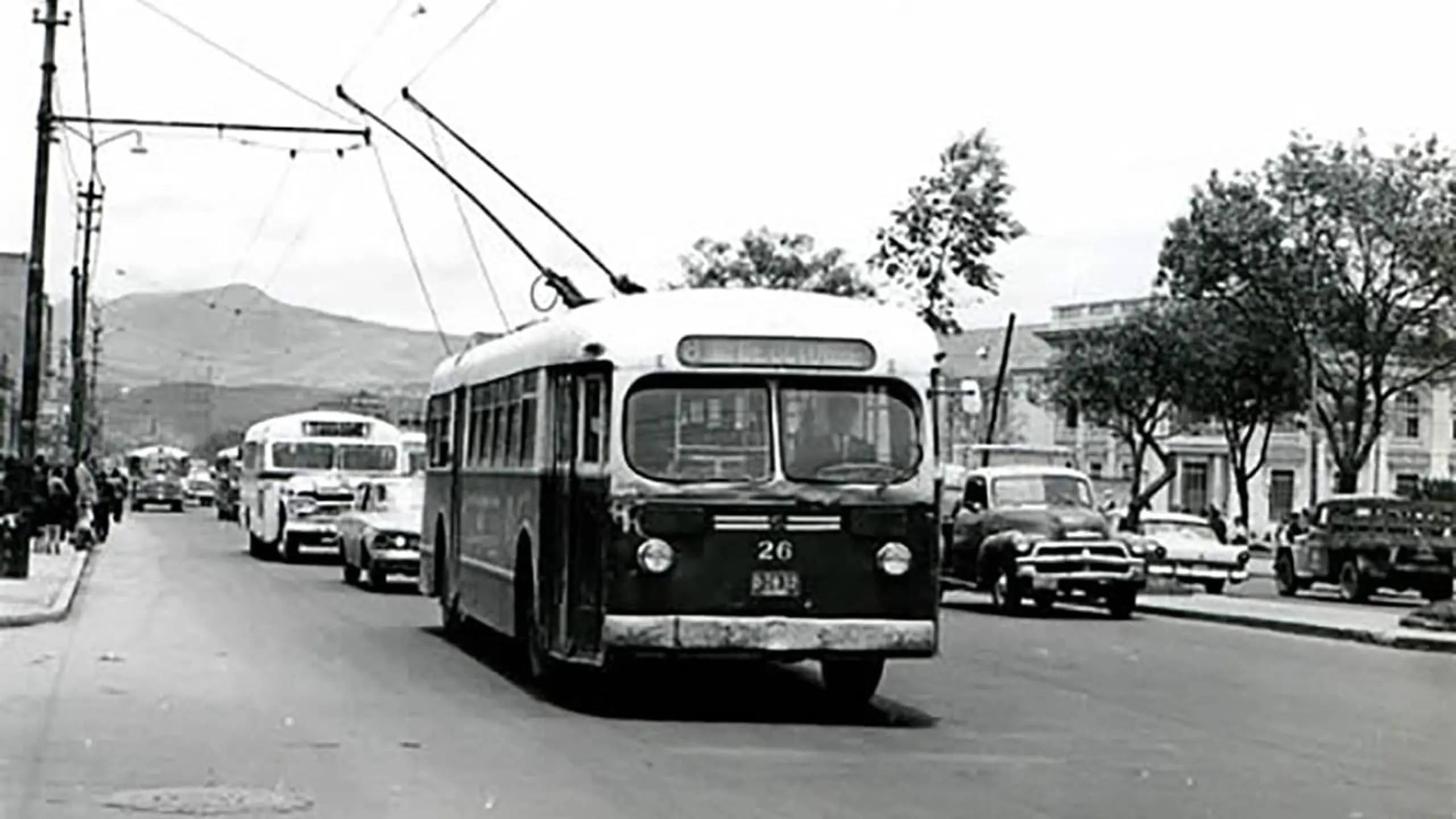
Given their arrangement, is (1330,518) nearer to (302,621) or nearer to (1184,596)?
(1184,596)

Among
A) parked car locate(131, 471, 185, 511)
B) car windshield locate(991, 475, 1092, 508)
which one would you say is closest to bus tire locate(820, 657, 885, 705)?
car windshield locate(991, 475, 1092, 508)

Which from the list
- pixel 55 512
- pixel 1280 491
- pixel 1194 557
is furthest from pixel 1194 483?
pixel 55 512

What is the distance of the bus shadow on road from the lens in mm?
16016

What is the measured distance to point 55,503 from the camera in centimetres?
3894

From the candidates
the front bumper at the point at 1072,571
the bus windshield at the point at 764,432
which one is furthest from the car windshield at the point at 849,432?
the front bumper at the point at 1072,571

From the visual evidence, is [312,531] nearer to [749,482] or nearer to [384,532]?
[384,532]

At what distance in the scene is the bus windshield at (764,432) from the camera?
1565 centimetres

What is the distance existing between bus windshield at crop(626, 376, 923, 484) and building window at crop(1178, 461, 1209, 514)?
83897mm

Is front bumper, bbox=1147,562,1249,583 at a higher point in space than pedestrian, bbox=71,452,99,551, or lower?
lower

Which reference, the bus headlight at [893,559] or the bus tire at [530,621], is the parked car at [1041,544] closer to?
the bus tire at [530,621]

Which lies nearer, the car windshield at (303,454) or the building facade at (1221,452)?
the car windshield at (303,454)

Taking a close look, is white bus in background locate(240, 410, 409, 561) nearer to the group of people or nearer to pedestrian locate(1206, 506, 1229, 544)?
the group of people

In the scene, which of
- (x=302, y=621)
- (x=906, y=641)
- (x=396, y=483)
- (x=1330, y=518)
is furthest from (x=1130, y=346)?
(x=906, y=641)

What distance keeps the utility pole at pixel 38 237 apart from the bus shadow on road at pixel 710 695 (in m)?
13.7
